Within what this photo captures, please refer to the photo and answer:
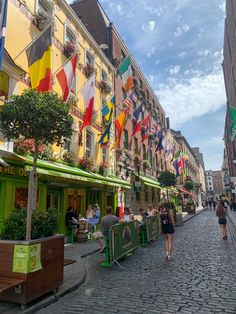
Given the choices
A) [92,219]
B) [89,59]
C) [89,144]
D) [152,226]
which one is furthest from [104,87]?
[152,226]

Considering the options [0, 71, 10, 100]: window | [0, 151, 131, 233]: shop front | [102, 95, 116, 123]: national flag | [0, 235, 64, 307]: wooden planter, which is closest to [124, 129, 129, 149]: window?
[0, 151, 131, 233]: shop front

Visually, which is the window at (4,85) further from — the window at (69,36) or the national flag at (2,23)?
the window at (69,36)

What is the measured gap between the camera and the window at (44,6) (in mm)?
13512

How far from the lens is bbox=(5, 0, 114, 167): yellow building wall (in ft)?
36.3

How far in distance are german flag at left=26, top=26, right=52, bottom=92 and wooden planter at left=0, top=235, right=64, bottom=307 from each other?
650 centimetres

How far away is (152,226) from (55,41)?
10.5m

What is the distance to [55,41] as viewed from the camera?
1401cm

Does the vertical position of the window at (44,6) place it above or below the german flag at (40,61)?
above

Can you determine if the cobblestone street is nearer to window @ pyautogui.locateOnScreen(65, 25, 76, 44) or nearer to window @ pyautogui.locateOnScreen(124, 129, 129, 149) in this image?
window @ pyautogui.locateOnScreen(65, 25, 76, 44)

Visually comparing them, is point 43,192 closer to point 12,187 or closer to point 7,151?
point 12,187

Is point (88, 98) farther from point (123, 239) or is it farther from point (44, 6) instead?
point (123, 239)


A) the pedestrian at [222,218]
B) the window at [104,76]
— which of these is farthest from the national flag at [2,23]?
the window at [104,76]

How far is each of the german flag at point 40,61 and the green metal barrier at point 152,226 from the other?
277 inches

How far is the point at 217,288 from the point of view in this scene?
5.61 metres
